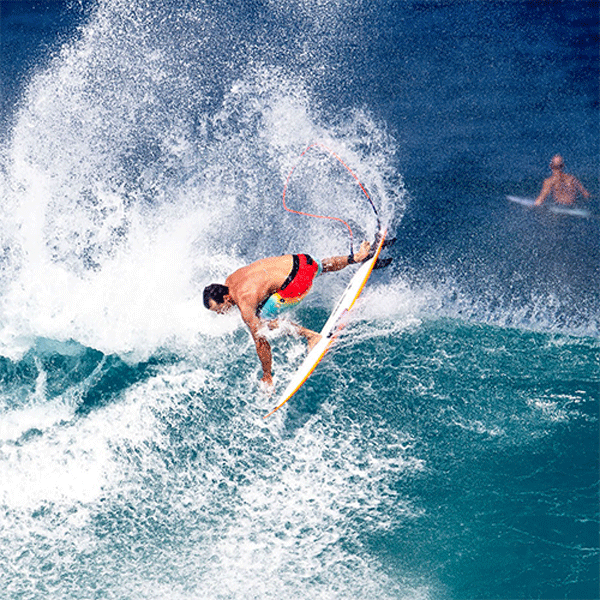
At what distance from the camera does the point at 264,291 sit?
251 inches

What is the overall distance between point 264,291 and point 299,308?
1353 millimetres

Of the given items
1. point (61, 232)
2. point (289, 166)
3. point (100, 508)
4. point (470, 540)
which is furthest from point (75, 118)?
point (470, 540)

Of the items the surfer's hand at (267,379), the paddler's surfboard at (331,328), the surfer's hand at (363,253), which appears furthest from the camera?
the surfer's hand at (363,253)

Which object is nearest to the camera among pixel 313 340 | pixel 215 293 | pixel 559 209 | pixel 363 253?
pixel 215 293

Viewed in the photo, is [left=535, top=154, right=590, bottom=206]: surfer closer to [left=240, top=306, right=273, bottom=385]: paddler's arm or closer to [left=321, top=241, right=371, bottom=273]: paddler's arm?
[left=321, top=241, right=371, bottom=273]: paddler's arm

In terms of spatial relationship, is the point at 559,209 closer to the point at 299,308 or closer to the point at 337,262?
the point at 337,262

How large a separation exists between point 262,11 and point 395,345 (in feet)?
19.1

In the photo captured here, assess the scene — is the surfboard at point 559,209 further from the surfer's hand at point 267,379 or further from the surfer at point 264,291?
the surfer's hand at point 267,379

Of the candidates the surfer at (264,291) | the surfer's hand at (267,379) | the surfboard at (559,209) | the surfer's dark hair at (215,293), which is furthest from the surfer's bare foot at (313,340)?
the surfboard at (559,209)

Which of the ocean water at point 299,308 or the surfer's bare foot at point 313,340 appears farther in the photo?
the surfer's bare foot at point 313,340

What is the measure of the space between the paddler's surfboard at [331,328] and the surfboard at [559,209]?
2149 mm

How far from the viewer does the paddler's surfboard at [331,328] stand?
6633 mm

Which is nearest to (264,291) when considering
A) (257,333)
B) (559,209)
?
(257,333)

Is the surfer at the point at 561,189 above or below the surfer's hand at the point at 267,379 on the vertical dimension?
above
